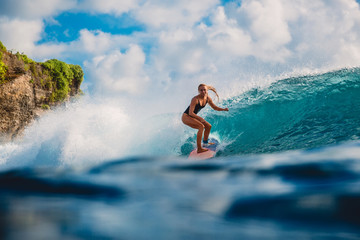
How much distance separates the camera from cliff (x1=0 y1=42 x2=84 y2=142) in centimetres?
1359

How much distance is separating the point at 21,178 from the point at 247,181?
161 cm

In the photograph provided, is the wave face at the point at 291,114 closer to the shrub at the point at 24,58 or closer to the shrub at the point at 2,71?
the shrub at the point at 2,71

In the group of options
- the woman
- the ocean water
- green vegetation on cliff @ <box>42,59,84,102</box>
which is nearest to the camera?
the ocean water

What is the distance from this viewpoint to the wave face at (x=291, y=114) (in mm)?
5152

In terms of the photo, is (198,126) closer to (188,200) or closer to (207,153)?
(207,153)

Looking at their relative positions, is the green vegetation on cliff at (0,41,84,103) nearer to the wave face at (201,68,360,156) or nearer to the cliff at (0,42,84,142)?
the cliff at (0,42,84,142)

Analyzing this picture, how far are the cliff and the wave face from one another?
11522mm

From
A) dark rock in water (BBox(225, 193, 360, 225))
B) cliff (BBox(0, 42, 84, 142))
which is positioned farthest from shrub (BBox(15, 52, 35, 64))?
dark rock in water (BBox(225, 193, 360, 225))

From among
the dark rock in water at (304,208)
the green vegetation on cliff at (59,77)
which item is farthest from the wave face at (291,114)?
the green vegetation on cliff at (59,77)

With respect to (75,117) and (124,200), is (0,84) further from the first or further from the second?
(124,200)

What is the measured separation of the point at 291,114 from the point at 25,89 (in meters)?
14.4

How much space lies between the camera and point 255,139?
621 cm

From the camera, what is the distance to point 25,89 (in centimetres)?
1466

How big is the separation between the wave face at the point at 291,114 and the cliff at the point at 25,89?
11.5 m
